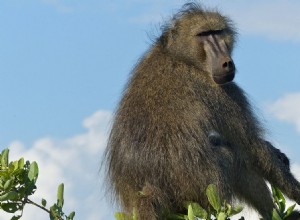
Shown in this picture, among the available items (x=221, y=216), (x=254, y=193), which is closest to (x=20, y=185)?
(x=221, y=216)

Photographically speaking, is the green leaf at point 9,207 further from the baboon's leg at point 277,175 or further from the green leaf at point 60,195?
the baboon's leg at point 277,175

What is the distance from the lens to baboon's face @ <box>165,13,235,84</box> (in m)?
8.48

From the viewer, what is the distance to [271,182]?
8.59 meters

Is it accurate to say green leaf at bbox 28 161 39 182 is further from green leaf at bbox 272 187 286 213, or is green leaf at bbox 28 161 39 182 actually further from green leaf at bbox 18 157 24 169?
green leaf at bbox 272 187 286 213

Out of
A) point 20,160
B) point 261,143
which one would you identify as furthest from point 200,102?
point 20,160

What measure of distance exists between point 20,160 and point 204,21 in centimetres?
360

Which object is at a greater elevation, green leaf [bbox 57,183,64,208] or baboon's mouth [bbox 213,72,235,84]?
baboon's mouth [bbox 213,72,235,84]

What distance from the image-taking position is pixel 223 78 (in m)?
8.35

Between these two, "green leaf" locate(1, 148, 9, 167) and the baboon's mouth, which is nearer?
"green leaf" locate(1, 148, 9, 167)

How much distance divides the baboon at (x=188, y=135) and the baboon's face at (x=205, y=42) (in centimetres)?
1

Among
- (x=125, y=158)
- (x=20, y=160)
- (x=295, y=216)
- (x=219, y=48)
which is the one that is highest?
(x=219, y=48)

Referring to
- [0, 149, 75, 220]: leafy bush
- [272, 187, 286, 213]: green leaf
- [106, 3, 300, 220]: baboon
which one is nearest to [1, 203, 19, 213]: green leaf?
[0, 149, 75, 220]: leafy bush

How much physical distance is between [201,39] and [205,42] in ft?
0.26

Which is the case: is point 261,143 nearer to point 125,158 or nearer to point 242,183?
point 242,183
